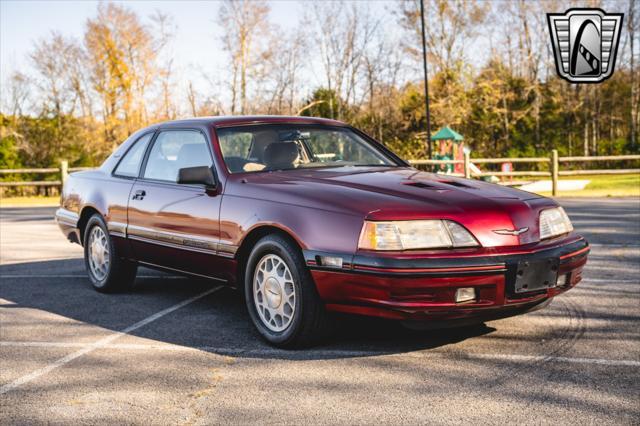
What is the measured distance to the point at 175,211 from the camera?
5.29 m

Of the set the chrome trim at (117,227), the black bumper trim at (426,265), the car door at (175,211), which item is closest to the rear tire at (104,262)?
the chrome trim at (117,227)

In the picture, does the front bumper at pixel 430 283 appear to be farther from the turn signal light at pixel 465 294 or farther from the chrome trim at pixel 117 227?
the chrome trim at pixel 117 227

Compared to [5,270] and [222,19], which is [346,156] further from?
[222,19]

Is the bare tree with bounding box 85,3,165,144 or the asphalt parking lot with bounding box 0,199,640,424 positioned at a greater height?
the bare tree with bounding box 85,3,165,144

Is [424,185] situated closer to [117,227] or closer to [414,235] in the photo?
[414,235]

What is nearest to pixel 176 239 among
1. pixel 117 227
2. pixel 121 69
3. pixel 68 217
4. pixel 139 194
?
pixel 139 194

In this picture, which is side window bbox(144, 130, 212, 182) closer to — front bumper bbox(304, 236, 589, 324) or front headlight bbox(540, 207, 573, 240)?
front bumper bbox(304, 236, 589, 324)

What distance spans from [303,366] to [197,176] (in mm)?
1584

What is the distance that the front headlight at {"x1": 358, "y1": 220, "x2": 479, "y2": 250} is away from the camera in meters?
3.90

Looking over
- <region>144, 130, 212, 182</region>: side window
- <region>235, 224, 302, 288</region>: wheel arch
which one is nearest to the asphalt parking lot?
<region>235, 224, 302, 288</region>: wheel arch

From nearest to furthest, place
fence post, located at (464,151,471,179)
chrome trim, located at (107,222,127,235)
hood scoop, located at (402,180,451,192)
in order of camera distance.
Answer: hood scoop, located at (402,180,451,192) < chrome trim, located at (107,222,127,235) < fence post, located at (464,151,471,179)

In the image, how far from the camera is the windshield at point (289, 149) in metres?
5.12

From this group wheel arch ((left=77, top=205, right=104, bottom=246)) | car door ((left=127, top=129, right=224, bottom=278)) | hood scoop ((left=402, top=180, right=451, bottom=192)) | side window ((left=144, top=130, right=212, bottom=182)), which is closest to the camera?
hood scoop ((left=402, top=180, right=451, bottom=192))

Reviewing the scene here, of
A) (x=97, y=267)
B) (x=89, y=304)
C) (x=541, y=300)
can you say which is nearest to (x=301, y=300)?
(x=541, y=300)
